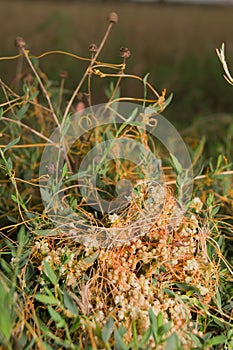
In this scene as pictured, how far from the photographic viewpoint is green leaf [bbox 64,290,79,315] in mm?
815

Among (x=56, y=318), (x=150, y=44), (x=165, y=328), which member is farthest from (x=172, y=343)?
(x=150, y=44)

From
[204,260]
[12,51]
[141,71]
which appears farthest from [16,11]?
[204,260]

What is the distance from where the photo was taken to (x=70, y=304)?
82cm

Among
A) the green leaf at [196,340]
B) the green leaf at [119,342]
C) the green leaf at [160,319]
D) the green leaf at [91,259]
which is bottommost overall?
the green leaf at [196,340]

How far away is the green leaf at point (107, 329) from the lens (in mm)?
771

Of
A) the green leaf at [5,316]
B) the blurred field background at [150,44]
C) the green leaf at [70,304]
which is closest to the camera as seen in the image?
the green leaf at [5,316]

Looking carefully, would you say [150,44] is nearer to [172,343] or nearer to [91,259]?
[91,259]

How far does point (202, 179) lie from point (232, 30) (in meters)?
3.39

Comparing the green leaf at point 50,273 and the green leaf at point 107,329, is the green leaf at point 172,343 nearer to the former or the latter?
the green leaf at point 107,329

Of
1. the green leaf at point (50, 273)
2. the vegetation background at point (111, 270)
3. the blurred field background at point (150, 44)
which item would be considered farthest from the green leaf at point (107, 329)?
the blurred field background at point (150, 44)

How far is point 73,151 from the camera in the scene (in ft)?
4.11

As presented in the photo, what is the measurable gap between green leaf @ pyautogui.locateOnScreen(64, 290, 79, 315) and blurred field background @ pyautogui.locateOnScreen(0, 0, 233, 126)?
Answer: 5.16 ft

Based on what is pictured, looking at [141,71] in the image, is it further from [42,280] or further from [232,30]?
[42,280]

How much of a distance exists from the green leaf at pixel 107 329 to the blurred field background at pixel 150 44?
163 centimetres
